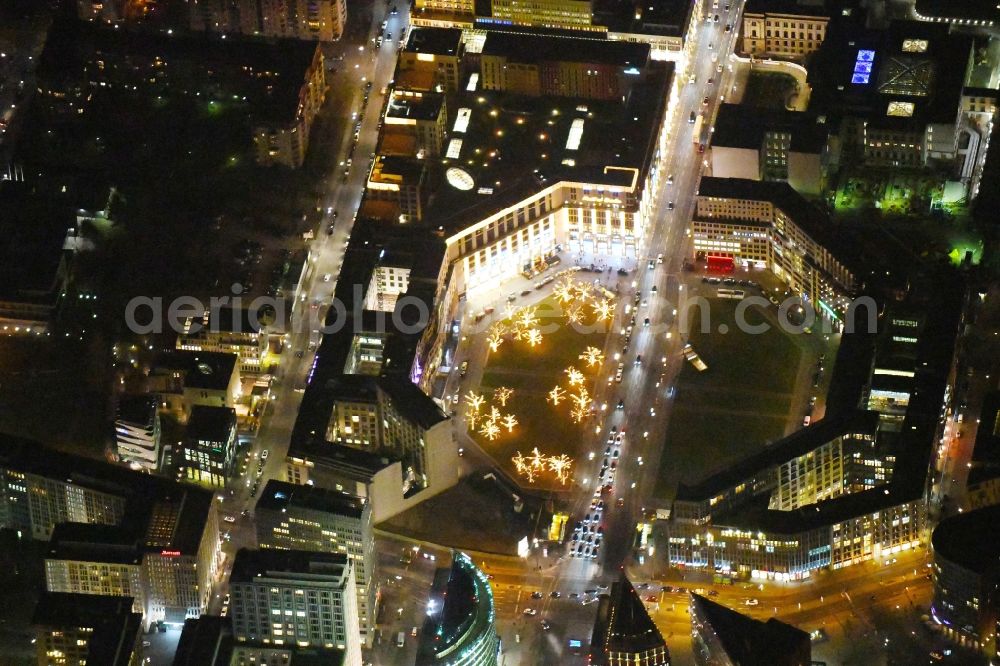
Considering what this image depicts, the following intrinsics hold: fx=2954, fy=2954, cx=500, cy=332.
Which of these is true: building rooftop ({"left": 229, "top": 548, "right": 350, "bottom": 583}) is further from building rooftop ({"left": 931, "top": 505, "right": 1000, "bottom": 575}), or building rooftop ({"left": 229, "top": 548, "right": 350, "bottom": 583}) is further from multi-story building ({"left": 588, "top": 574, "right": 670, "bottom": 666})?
building rooftop ({"left": 931, "top": 505, "right": 1000, "bottom": 575})

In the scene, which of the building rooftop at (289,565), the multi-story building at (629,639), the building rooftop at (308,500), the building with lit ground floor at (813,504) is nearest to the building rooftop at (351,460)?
the building rooftop at (308,500)

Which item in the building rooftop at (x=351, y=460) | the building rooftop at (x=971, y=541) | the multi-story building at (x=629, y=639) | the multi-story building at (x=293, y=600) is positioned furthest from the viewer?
the building rooftop at (x=351, y=460)

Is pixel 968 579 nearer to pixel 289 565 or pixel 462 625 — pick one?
pixel 462 625

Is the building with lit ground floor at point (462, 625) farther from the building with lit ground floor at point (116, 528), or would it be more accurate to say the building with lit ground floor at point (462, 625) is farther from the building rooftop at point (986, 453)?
the building rooftop at point (986, 453)

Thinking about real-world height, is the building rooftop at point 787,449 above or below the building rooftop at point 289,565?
above

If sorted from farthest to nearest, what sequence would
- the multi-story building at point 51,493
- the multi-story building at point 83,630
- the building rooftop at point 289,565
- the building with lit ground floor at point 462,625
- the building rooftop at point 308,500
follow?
the multi-story building at point 51,493 < the building rooftop at point 308,500 < the multi-story building at point 83,630 < the building with lit ground floor at point 462,625 < the building rooftop at point 289,565

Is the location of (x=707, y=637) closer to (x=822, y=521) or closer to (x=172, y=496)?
(x=822, y=521)

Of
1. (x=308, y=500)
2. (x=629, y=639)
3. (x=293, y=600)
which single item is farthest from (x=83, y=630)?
(x=629, y=639)
